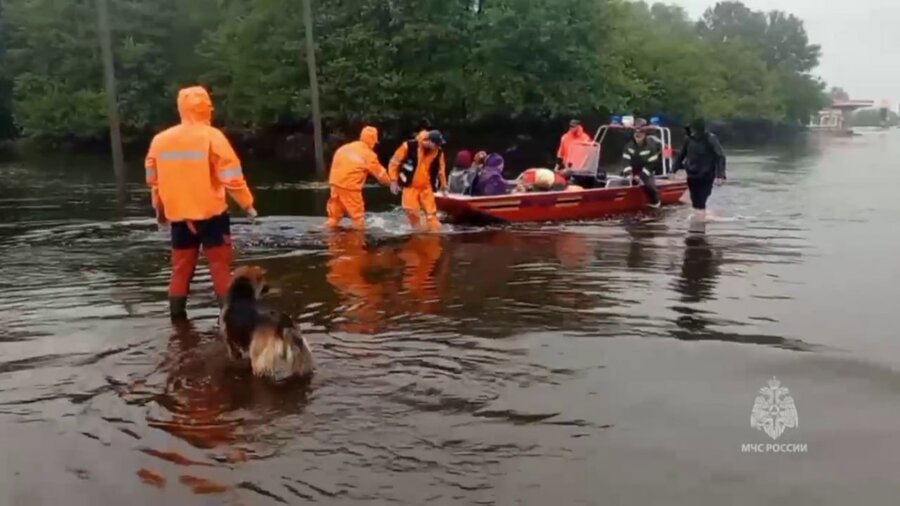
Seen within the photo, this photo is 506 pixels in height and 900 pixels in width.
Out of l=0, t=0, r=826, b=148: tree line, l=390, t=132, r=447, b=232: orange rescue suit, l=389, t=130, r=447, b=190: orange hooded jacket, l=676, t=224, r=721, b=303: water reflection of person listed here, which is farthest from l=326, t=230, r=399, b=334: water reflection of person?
l=0, t=0, r=826, b=148: tree line

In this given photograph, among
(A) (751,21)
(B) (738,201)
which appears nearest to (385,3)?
(B) (738,201)

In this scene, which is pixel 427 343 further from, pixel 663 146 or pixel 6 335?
pixel 663 146

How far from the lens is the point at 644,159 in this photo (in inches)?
598

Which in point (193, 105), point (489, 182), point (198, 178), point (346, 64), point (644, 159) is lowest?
point (489, 182)

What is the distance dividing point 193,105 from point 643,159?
31.4 feet

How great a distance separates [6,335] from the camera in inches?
288

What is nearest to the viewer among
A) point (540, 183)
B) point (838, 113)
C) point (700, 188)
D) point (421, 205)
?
point (421, 205)

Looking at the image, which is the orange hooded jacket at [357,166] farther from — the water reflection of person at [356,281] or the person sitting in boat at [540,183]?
the person sitting in boat at [540,183]

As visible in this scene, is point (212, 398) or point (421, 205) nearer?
point (212, 398)

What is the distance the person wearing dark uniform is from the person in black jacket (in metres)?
0.78

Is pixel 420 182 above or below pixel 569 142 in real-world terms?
below

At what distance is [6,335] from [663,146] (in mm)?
11763

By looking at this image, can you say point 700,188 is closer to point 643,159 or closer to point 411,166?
point 643,159

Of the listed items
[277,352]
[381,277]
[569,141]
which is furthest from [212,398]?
[569,141]
